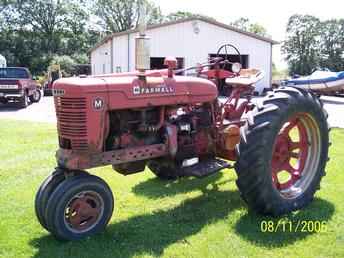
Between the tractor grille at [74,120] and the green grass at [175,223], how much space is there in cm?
86

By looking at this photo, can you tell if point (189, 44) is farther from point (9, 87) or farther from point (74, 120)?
point (74, 120)

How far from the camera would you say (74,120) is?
378 centimetres

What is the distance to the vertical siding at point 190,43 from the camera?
79.3 feet

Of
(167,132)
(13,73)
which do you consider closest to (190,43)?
(13,73)

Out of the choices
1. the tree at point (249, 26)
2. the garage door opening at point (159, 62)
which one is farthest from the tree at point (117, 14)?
the garage door opening at point (159, 62)

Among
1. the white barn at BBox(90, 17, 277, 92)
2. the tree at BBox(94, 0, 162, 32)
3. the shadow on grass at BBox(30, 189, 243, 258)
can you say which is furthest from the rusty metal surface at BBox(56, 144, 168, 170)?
the tree at BBox(94, 0, 162, 32)

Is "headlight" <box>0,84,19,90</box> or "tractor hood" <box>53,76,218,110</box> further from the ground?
"tractor hood" <box>53,76,218,110</box>

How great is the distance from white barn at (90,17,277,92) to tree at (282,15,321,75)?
600 inches

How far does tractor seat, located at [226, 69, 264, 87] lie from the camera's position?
5227 millimetres

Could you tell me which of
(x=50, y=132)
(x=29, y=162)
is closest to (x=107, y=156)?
(x=29, y=162)

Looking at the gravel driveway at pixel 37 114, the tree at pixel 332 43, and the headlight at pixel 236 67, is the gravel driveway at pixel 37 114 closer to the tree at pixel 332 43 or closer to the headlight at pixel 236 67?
the headlight at pixel 236 67

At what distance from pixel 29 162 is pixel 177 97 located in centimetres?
344

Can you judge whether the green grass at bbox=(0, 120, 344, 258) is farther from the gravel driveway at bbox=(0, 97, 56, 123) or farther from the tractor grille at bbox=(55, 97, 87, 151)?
the gravel driveway at bbox=(0, 97, 56, 123)
